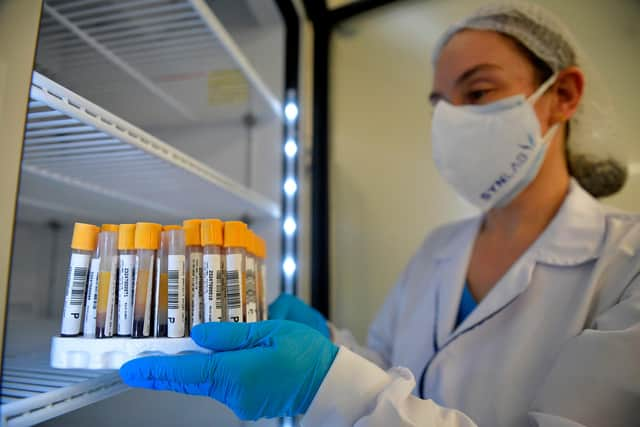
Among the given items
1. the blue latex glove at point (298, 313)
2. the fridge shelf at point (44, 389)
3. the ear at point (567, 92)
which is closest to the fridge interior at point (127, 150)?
the fridge shelf at point (44, 389)

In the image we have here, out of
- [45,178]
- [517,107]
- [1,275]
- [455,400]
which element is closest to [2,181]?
[1,275]

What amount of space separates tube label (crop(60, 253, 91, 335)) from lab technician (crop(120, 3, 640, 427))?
0.11 meters

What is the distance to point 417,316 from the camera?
1.10 metres

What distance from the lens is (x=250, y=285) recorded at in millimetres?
696

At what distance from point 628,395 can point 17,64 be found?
102 centimetres

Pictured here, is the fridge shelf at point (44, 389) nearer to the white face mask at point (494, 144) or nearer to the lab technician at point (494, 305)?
the lab technician at point (494, 305)

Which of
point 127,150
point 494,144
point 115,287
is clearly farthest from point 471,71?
point 115,287

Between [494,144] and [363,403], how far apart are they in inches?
28.2

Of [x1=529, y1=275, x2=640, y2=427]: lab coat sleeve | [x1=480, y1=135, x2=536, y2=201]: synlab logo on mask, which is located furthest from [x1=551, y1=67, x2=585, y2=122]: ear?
[x1=529, y1=275, x2=640, y2=427]: lab coat sleeve

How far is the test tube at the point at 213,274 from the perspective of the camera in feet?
2.06

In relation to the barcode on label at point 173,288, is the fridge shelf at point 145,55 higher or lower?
higher

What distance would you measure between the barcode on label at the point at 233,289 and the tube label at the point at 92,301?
0.20 metres

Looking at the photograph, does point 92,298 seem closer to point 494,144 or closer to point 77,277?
point 77,277

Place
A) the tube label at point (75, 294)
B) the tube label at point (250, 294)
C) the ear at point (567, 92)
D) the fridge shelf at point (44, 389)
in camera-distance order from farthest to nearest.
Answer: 1. the ear at point (567, 92)
2. the tube label at point (250, 294)
3. the tube label at point (75, 294)
4. the fridge shelf at point (44, 389)
